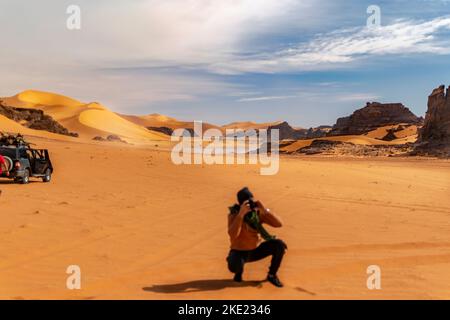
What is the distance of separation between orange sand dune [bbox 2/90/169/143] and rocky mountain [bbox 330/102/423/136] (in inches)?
1515

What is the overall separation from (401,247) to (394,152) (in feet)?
145

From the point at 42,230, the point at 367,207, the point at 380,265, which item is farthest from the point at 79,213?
the point at 367,207

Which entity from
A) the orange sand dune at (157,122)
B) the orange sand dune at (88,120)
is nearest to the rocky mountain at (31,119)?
the orange sand dune at (88,120)

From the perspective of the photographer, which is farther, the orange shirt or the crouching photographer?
the orange shirt

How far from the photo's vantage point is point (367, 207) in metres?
14.0

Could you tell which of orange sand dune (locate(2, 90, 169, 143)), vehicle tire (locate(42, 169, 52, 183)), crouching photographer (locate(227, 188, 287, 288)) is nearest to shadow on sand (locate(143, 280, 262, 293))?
crouching photographer (locate(227, 188, 287, 288))

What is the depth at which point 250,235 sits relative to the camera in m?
6.39

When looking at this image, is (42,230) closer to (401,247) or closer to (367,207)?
(401,247)

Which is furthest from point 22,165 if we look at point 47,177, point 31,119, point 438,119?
point 438,119

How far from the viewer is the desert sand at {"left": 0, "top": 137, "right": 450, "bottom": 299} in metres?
6.38

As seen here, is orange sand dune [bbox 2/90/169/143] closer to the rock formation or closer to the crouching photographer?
the rock formation

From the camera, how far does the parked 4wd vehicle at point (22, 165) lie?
16438 millimetres

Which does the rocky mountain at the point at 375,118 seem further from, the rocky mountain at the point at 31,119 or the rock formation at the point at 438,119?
the rocky mountain at the point at 31,119

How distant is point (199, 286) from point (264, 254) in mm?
980
